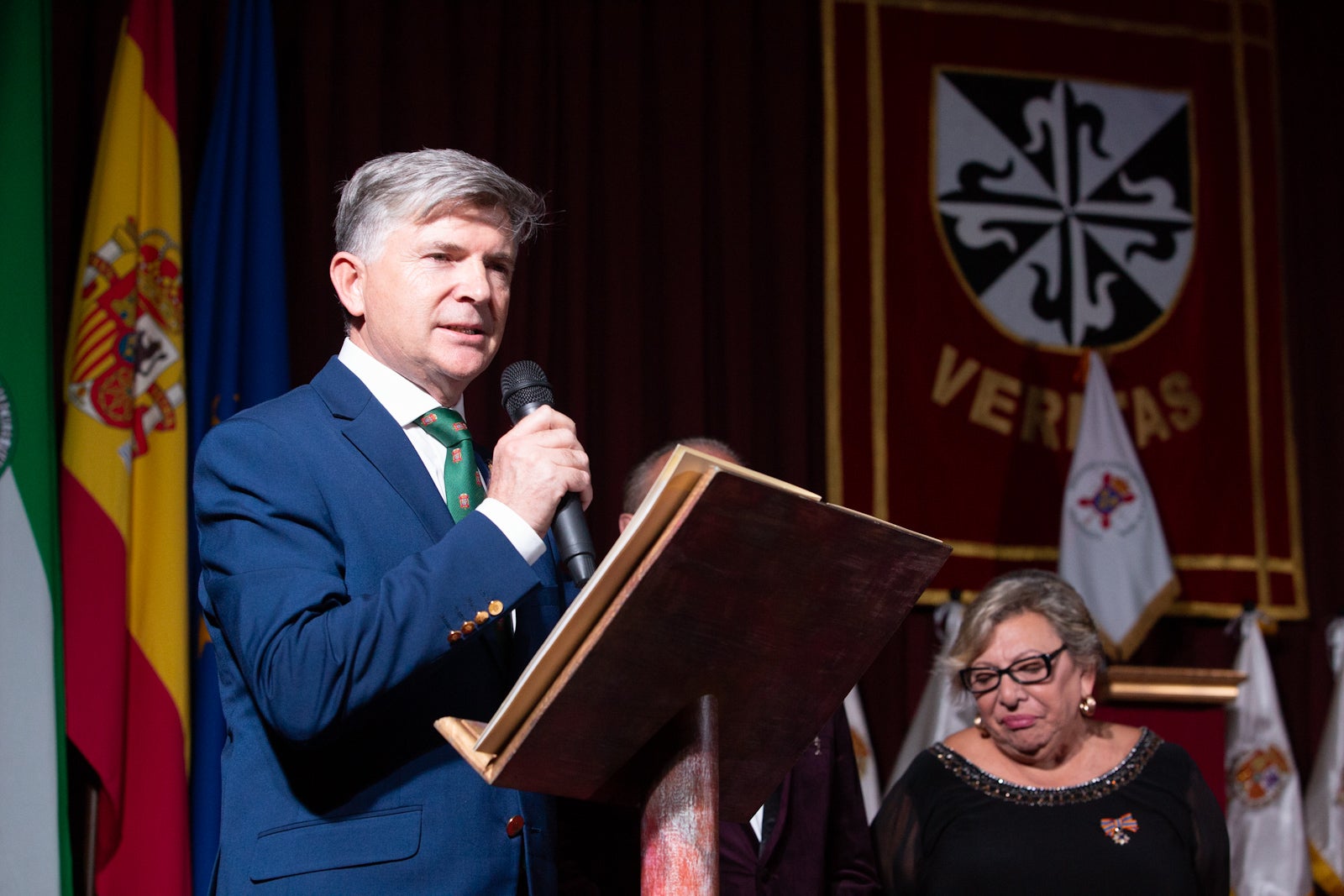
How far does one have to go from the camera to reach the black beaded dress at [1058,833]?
113 inches

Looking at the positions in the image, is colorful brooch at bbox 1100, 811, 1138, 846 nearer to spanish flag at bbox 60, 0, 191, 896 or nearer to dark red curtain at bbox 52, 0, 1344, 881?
dark red curtain at bbox 52, 0, 1344, 881

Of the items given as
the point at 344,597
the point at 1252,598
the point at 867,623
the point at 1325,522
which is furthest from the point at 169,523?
the point at 1325,522

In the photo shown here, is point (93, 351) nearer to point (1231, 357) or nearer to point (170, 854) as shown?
point (170, 854)

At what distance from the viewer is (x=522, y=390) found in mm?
1637

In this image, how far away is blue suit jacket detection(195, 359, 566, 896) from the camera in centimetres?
129

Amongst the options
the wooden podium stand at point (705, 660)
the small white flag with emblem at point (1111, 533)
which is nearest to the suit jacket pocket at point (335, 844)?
the wooden podium stand at point (705, 660)

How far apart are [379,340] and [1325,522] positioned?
4100 millimetres

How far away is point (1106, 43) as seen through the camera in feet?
15.7

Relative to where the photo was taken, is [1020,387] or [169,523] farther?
[1020,387]

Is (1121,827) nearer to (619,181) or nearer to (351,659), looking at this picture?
(351,659)

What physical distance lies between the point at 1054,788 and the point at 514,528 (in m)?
2.04

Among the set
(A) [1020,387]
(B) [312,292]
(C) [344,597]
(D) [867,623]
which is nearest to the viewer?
(D) [867,623]

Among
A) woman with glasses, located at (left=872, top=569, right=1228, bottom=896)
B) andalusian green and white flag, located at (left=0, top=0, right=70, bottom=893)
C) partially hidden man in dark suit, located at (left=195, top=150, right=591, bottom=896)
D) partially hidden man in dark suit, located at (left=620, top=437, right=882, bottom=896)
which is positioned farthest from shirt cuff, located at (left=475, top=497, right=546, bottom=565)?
andalusian green and white flag, located at (left=0, top=0, right=70, bottom=893)

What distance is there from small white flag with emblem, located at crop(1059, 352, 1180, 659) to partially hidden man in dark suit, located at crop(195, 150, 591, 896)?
9.78ft
